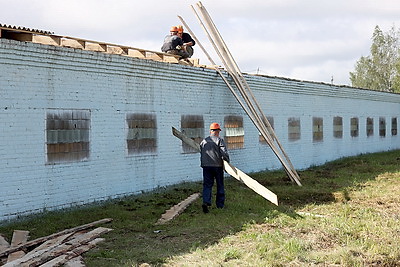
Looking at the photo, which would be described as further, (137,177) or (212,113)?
(212,113)

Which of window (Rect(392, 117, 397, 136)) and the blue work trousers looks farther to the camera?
window (Rect(392, 117, 397, 136))

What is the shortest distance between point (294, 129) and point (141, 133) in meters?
9.26

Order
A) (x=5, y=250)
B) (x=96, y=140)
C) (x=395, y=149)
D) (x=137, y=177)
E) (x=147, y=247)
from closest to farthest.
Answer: (x=5, y=250), (x=147, y=247), (x=96, y=140), (x=137, y=177), (x=395, y=149)

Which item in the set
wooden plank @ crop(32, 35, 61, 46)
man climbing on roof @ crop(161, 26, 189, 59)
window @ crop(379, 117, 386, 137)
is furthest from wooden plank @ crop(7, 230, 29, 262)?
window @ crop(379, 117, 386, 137)

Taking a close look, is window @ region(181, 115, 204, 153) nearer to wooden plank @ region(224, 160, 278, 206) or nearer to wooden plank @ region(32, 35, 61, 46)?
wooden plank @ region(224, 160, 278, 206)

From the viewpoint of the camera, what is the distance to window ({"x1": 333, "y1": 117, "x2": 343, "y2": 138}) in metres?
25.0

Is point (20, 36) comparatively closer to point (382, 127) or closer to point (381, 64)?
point (382, 127)

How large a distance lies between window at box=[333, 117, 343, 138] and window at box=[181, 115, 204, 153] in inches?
408

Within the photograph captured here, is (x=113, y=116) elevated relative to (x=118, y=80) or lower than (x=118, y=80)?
lower

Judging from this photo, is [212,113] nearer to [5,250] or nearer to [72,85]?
[72,85]

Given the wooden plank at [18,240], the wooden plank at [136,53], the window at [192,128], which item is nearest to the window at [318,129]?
the window at [192,128]

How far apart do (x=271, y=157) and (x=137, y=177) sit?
764cm

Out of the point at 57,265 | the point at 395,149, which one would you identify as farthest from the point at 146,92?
the point at 395,149

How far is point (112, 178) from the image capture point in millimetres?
12797
